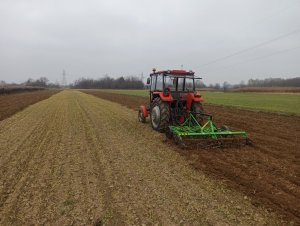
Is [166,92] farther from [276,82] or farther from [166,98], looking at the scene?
[276,82]

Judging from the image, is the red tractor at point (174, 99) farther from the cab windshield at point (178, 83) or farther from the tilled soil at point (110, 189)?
the tilled soil at point (110, 189)

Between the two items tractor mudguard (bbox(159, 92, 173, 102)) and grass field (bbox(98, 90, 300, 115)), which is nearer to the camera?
tractor mudguard (bbox(159, 92, 173, 102))

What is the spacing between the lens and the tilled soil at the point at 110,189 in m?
4.44

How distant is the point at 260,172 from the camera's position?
6.34 metres

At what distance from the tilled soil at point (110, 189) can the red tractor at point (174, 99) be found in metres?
1.73

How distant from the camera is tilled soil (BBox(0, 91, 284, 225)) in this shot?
4.44 m

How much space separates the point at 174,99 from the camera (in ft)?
Answer: 36.5

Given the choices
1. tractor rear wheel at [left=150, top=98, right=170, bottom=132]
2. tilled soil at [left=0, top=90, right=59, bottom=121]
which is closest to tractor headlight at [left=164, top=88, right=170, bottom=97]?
tractor rear wheel at [left=150, top=98, right=170, bottom=132]

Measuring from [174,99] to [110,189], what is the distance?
20.2ft

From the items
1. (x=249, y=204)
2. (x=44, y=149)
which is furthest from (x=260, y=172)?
(x=44, y=149)

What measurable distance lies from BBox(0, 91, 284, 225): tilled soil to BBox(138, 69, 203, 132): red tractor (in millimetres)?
1732

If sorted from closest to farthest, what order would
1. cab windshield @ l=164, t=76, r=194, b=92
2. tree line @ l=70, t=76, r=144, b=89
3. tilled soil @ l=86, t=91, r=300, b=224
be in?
tilled soil @ l=86, t=91, r=300, b=224, cab windshield @ l=164, t=76, r=194, b=92, tree line @ l=70, t=76, r=144, b=89

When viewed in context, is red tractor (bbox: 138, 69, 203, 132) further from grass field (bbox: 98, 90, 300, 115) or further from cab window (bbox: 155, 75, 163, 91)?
grass field (bbox: 98, 90, 300, 115)

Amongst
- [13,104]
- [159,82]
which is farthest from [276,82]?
[159,82]
